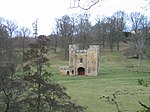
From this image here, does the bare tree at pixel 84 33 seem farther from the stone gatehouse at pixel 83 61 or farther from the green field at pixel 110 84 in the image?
the stone gatehouse at pixel 83 61

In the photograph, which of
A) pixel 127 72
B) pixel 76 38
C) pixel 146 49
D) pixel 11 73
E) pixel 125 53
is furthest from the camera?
pixel 76 38

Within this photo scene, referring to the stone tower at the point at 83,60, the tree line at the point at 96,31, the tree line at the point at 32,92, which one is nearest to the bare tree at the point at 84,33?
the tree line at the point at 96,31

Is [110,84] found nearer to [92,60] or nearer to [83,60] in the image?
[92,60]

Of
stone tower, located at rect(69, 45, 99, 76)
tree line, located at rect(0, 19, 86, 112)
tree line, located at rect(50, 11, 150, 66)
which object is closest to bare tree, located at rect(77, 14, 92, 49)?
tree line, located at rect(50, 11, 150, 66)

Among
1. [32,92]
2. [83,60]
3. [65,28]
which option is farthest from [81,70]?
[32,92]

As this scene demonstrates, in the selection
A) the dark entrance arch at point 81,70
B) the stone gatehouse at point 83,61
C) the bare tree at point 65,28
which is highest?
the bare tree at point 65,28

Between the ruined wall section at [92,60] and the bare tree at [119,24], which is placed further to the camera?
the bare tree at [119,24]

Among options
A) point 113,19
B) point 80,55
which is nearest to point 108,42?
point 113,19

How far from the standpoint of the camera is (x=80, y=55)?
200 feet

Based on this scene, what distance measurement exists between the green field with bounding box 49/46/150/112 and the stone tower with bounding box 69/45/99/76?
2.48m

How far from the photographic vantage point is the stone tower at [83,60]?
196 ft

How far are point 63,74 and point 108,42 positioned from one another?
33031 mm

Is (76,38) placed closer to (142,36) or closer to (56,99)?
(142,36)

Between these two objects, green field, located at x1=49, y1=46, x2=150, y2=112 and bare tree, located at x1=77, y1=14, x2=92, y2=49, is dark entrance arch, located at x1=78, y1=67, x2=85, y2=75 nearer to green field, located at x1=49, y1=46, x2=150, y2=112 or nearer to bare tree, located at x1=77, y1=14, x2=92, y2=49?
green field, located at x1=49, y1=46, x2=150, y2=112
